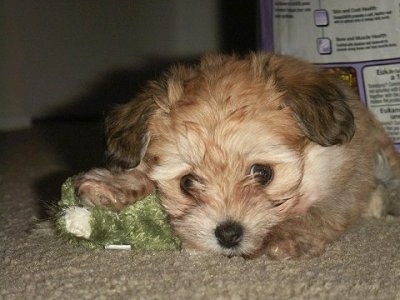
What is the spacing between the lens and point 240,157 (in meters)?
2.04

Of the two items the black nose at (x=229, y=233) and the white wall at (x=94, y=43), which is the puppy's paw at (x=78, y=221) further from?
the white wall at (x=94, y=43)

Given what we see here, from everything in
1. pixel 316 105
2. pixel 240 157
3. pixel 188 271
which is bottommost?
pixel 188 271

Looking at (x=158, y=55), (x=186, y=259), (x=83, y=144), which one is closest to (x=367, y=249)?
(x=186, y=259)

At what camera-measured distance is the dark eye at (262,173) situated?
2.06m

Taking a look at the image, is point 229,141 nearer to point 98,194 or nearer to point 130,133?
point 130,133

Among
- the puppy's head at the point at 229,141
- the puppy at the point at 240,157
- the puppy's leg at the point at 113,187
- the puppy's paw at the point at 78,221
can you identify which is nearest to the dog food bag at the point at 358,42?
the puppy at the point at 240,157

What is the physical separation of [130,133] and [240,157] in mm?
344

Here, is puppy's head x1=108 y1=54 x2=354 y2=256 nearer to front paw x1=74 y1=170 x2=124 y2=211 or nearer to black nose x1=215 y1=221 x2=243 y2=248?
black nose x1=215 y1=221 x2=243 y2=248

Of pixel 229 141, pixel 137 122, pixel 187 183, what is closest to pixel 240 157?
pixel 229 141

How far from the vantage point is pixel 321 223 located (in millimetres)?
2232

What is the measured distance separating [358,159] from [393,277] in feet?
1.93

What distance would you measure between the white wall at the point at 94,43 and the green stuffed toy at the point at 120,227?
164 inches

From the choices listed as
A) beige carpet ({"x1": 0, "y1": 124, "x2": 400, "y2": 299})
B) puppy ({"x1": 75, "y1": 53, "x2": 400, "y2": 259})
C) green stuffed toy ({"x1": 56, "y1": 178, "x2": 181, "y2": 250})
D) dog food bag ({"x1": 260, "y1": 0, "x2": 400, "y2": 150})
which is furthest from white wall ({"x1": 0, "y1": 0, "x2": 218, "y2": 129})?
green stuffed toy ({"x1": 56, "y1": 178, "x2": 181, "y2": 250})

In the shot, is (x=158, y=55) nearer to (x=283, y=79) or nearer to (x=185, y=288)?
(x=283, y=79)
